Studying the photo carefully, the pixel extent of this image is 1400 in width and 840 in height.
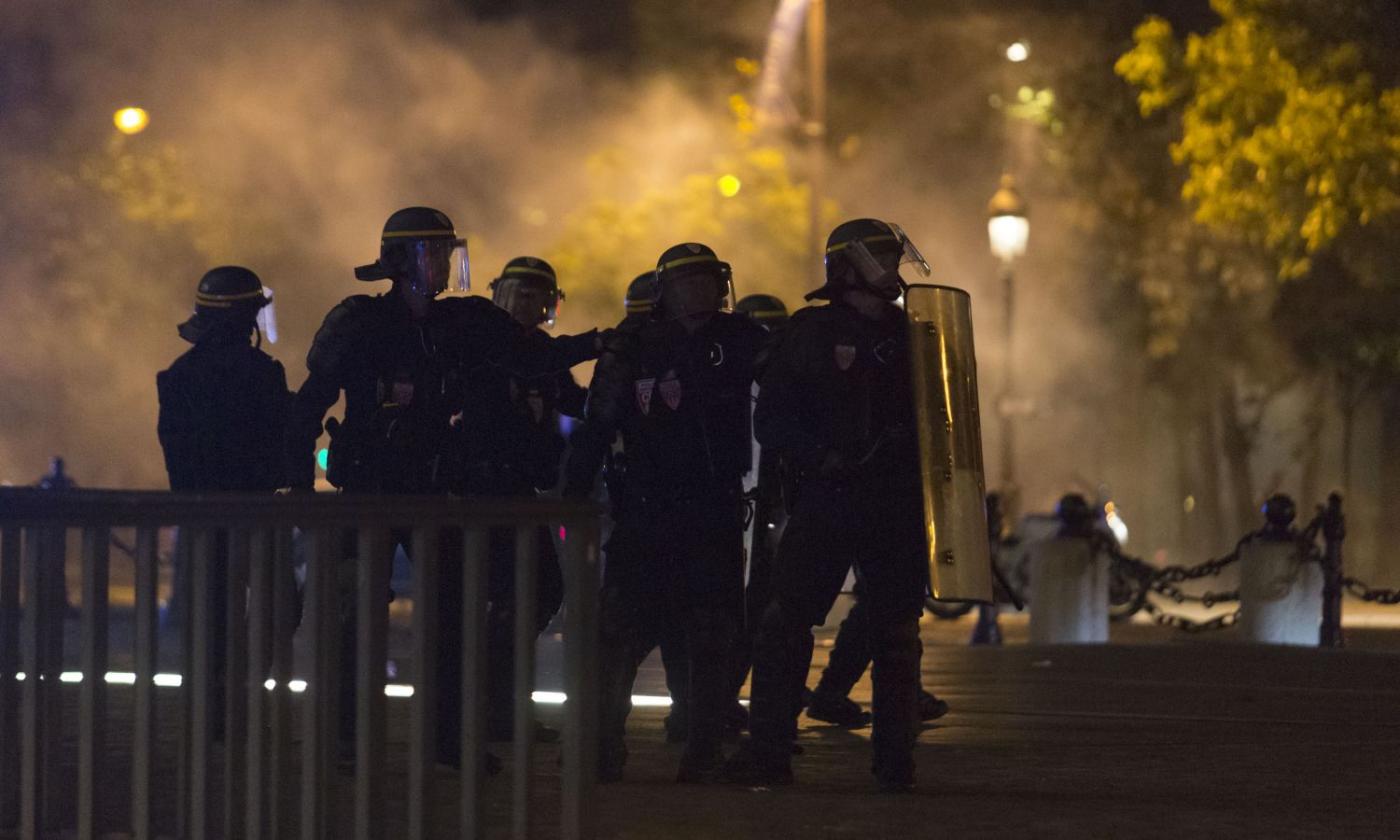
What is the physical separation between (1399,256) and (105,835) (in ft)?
56.9

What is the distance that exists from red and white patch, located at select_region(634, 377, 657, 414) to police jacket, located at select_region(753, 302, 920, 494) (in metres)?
0.45

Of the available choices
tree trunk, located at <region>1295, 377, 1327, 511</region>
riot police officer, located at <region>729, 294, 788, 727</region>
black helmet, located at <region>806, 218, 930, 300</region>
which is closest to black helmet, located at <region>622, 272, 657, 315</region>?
riot police officer, located at <region>729, 294, 788, 727</region>

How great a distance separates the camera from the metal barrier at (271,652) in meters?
5.27

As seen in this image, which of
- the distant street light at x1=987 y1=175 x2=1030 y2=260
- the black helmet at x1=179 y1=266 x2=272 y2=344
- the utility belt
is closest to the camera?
the utility belt

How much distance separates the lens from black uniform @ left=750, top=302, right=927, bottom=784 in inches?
274

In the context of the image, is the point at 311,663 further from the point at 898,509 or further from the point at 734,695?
the point at 734,695

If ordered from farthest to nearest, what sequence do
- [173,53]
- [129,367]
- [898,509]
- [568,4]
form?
[129,367] < [568,4] < [173,53] < [898,509]

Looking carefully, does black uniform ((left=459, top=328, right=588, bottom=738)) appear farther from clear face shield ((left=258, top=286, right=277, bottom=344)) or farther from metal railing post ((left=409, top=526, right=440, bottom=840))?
metal railing post ((left=409, top=526, right=440, bottom=840))

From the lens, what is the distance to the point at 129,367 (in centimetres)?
3347

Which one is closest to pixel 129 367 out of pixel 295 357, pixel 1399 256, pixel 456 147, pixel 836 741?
pixel 295 357

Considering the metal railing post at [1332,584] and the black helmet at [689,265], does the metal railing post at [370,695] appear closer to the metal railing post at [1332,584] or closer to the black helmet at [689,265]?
the black helmet at [689,265]

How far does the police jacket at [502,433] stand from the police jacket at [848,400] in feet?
3.03

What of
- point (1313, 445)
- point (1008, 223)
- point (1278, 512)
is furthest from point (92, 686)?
point (1313, 445)

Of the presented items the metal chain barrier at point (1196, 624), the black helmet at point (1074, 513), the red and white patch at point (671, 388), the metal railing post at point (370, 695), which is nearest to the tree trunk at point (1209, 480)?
the metal chain barrier at point (1196, 624)
